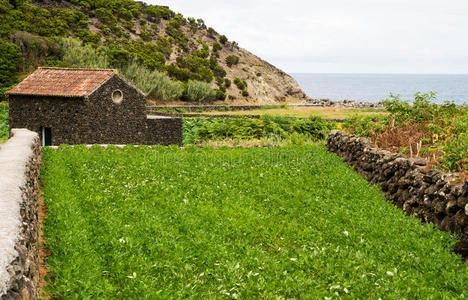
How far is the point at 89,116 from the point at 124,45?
51715 mm

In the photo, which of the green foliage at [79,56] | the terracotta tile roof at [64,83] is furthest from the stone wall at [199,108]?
the terracotta tile roof at [64,83]

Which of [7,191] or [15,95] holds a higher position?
[15,95]

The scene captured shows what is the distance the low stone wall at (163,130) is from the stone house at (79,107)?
0.48 metres

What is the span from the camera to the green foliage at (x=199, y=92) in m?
64.6

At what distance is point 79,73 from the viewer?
2723cm

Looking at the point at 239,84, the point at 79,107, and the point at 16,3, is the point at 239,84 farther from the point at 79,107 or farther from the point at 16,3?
the point at 79,107

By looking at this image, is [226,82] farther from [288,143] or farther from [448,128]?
[448,128]

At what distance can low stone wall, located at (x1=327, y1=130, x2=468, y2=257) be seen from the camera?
28.2 ft

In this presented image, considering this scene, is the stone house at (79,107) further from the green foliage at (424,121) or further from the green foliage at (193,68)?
the green foliage at (193,68)

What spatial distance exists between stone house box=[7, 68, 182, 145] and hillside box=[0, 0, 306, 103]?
23.2 metres

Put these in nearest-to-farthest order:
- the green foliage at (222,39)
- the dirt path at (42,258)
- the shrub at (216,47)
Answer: the dirt path at (42,258) → the shrub at (216,47) → the green foliage at (222,39)

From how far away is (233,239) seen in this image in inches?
339

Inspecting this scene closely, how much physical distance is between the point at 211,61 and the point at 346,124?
67.3 metres

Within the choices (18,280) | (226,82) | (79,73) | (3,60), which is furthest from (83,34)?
(18,280)
